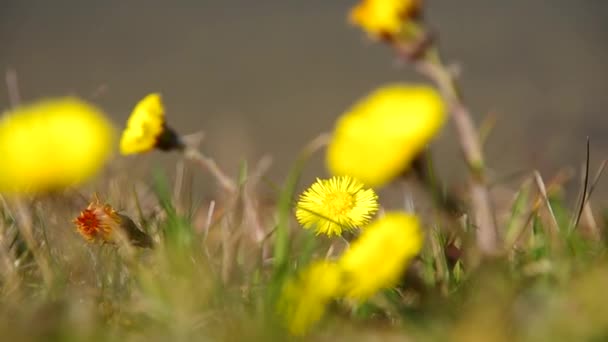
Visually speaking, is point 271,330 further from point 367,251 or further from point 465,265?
point 465,265

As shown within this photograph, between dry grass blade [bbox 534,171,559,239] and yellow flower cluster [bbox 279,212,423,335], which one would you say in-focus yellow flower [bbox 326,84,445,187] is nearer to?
yellow flower cluster [bbox 279,212,423,335]

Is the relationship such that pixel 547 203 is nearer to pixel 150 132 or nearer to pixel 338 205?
pixel 338 205

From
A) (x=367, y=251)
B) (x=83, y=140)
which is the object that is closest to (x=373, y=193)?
(x=367, y=251)

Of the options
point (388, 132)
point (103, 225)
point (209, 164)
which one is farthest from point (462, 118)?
point (103, 225)

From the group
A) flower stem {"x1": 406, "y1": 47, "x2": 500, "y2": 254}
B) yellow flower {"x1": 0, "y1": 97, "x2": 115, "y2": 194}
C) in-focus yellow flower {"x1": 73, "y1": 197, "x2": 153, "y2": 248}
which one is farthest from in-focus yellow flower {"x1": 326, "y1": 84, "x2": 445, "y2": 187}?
in-focus yellow flower {"x1": 73, "y1": 197, "x2": 153, "y2": 248}

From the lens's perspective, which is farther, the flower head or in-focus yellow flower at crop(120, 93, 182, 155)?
the flower head

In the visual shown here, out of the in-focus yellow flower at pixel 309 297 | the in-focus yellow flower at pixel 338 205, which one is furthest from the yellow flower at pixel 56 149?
the in-focus yellow flower at pixel 338 205
